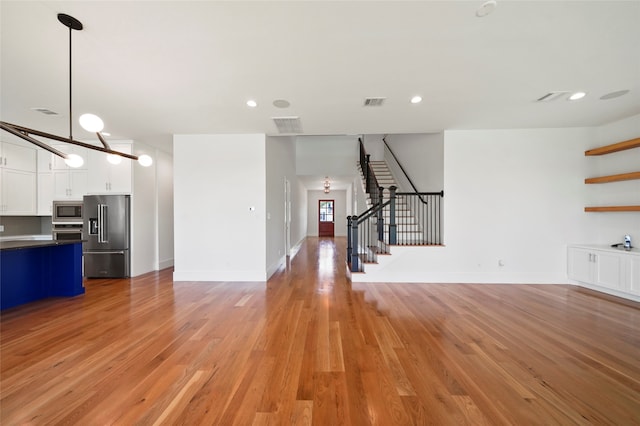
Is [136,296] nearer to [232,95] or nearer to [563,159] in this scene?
[232,95]

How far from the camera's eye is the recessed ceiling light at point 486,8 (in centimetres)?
174

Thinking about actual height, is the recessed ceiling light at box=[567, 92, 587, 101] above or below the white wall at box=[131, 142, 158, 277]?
above

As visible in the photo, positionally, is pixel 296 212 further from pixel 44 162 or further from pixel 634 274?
pixel 634 274

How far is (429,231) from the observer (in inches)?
207

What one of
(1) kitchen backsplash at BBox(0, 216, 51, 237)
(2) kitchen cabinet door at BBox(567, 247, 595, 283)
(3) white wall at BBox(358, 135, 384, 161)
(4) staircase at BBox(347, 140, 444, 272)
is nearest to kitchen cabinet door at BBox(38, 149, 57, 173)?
(1) kitchen backsplash at BBox(0, 216, 51, 237)

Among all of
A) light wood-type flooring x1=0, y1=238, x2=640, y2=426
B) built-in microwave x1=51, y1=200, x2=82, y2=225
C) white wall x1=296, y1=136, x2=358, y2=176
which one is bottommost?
light wood-type flooring x1=0, y1=238, x2=640, y2=426

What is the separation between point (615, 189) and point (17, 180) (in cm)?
1110

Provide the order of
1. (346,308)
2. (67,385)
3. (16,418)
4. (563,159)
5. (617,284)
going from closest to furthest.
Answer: (16,418)
(67,385)
(346,308)
(617,284)
(563,159)

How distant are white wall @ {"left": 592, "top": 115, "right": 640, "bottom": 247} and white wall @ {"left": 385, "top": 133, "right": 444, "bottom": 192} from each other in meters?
2.58

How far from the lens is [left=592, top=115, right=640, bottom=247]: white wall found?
392cm

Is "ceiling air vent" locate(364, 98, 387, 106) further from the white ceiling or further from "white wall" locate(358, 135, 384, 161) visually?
"white wall" locate(358, 135, 384, 161)

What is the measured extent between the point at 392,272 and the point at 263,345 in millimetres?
2978

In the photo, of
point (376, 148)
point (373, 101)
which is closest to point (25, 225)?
point (373, 101)

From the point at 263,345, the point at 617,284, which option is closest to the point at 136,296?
the point at 263,345
